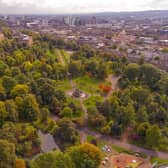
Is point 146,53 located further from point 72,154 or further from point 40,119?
point 72,154

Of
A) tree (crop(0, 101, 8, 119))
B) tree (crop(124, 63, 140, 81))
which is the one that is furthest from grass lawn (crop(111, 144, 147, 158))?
tree (crop(124, 63, 140, 81))

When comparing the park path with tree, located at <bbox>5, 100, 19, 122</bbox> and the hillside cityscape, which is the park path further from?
tree, located at <bbox>5, 100, 19, 122</bbox>

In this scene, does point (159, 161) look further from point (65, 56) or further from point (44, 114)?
point (65, 56)

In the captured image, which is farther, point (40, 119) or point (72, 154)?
point (40, 119)

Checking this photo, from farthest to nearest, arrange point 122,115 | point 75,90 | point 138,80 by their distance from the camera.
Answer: point 138,80 → point 75,90 → point 122,115

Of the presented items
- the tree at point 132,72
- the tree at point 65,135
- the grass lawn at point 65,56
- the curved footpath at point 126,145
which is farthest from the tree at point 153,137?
the grass lawn at point 65,56

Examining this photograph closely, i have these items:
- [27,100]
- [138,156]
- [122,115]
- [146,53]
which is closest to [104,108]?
[122,115]
